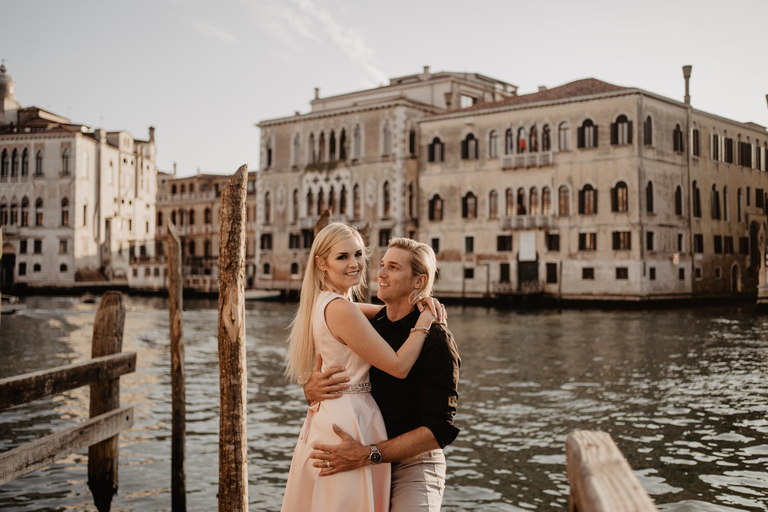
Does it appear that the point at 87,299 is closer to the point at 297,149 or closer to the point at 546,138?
the point at 297,149

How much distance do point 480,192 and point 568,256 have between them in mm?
5058

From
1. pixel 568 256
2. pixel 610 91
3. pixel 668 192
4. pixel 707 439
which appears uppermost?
pixel 610 91

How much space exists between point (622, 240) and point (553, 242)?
110 inches

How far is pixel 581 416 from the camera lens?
358 inches

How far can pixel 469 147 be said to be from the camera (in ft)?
113

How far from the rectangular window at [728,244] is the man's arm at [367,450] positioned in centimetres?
3426

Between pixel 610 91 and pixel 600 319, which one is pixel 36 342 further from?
pixel 610 91

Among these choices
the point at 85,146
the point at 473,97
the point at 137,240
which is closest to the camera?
the point at 473,97

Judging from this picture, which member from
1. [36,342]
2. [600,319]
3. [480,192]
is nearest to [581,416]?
[36,342]

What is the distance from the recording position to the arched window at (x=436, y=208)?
116 ft

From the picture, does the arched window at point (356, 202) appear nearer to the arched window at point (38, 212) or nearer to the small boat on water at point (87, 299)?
the small boat on water at point (87, 299)

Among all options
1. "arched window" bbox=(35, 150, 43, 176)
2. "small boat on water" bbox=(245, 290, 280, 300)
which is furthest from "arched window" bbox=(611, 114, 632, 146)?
"arched window" bbox=(35, 150, 43, 176)

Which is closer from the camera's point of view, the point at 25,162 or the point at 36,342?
the point at 36,342

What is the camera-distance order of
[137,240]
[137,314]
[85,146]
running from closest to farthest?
[137,314], [85,146], [137,240]
